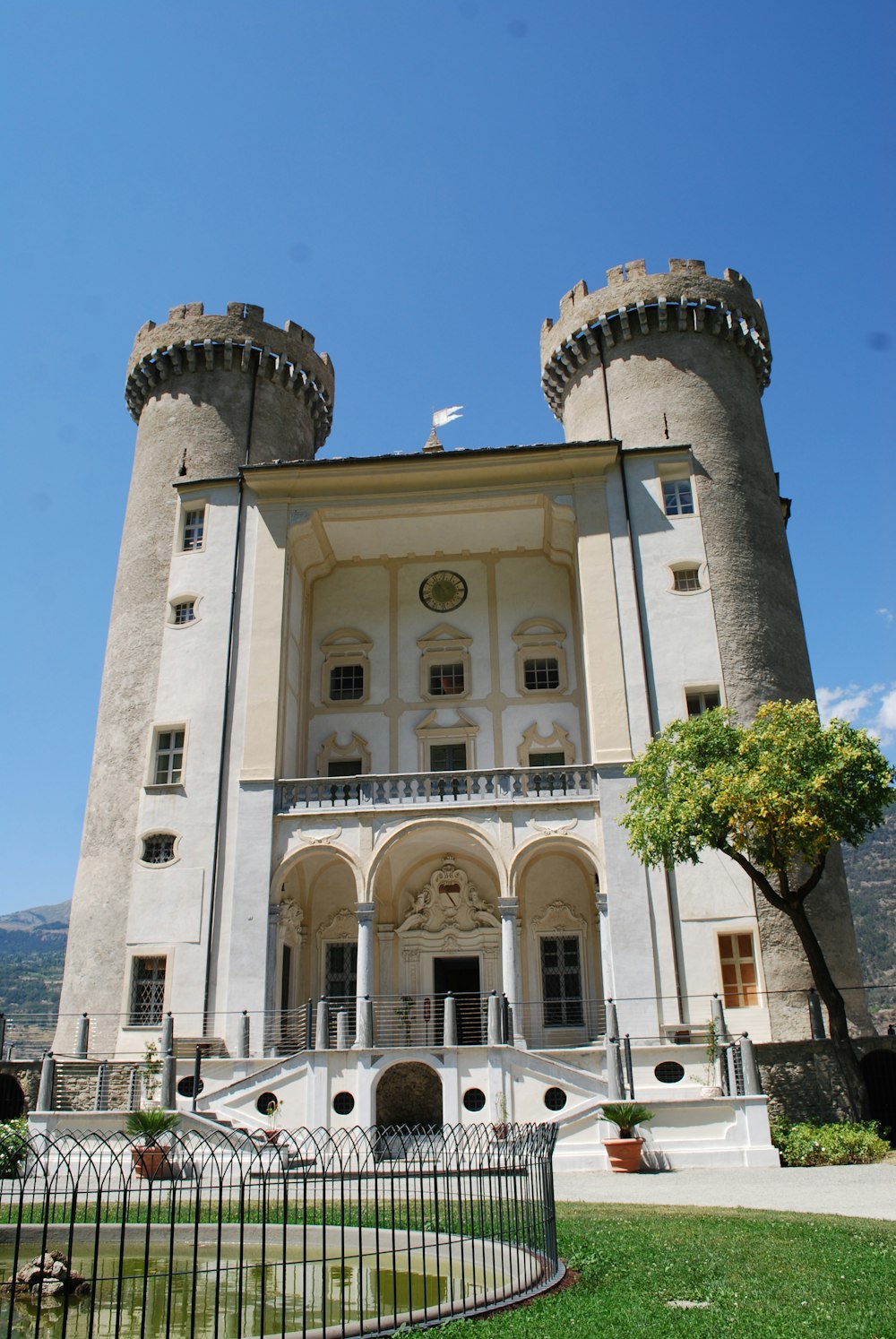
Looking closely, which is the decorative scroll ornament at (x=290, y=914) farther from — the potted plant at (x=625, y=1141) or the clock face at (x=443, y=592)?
the potted plant at (x=625, y=1141)

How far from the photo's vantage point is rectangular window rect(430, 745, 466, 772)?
31.2m

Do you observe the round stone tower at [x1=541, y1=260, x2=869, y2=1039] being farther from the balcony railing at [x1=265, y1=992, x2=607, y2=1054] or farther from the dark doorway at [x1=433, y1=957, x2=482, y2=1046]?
the dark doorway at [x1=433, y1=957, x2=482, y2=1046]

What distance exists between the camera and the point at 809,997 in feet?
78.4

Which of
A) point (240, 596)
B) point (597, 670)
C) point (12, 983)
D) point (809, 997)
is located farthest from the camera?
point (12, 983)

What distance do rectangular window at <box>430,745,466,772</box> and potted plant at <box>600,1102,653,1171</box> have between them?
13317mm

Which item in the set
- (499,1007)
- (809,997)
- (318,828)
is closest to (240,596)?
(318,828)

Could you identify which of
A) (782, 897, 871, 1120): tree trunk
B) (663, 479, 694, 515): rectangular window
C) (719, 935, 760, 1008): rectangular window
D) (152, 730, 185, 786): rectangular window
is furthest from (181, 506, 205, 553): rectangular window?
(782, 897, 871, 1120): tree trunk

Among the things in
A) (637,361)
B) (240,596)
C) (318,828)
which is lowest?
(318,828)

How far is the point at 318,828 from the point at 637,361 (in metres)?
18.0

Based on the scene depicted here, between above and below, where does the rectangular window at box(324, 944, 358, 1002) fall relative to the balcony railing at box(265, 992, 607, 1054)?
above

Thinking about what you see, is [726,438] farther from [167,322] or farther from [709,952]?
[167,322]

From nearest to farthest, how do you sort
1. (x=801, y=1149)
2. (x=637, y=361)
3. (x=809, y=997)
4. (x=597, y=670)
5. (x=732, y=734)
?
(x=801, y=1149) → (x=732, y=734) → (x=809, y=997) → (x=597, y=670) → (x=637, y=361)

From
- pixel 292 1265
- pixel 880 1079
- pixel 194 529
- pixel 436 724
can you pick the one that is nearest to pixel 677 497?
pixel 436 724

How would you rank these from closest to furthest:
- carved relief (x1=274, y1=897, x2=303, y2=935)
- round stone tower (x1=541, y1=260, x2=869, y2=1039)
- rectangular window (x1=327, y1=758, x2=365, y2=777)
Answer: carved relief (x1=274, y1=897, x2=303, y2=935) < round stone tower (x1=541, y1=260, x2=869, y2=1039) < rectangular window (x1=327, y1=758, x2=365, y2=777)
